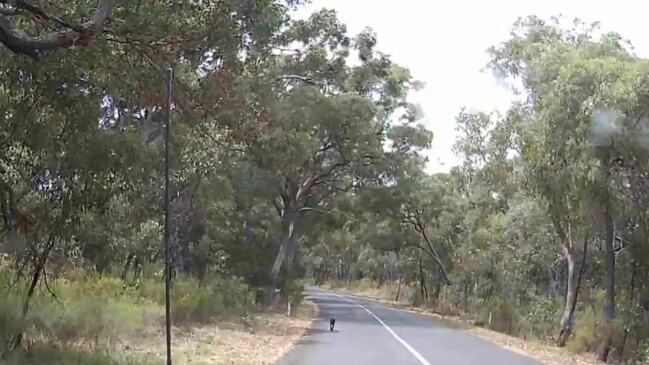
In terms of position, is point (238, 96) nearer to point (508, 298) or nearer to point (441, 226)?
point (508, 298)

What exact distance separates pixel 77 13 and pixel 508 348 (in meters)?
18.3

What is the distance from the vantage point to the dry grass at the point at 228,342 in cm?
1657

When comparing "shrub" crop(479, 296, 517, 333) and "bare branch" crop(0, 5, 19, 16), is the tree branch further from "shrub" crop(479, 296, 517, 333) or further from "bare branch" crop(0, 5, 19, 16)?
"shrub" crop(479, 296, 517, 333)

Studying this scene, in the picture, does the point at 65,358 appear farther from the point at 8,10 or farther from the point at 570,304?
the point at 570,304

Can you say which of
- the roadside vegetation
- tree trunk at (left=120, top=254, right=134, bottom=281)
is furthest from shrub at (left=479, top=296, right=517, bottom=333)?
tree trunk at (left=120, top=254, right=134, bottom=281)

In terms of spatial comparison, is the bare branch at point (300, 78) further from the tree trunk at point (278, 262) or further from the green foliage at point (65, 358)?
the green foliage at point (65, 358)

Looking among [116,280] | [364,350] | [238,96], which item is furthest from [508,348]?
[238,96]

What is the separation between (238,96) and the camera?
14.5 metres

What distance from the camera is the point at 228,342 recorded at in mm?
21219

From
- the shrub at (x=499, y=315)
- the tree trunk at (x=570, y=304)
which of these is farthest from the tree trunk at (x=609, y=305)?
the shrub at (x=499, y=315)

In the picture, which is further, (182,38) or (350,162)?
(350,162)

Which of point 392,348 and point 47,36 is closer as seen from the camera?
point 47,36

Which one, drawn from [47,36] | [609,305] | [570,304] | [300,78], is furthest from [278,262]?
[47,36]

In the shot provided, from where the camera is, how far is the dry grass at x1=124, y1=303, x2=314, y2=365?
16.6 m
